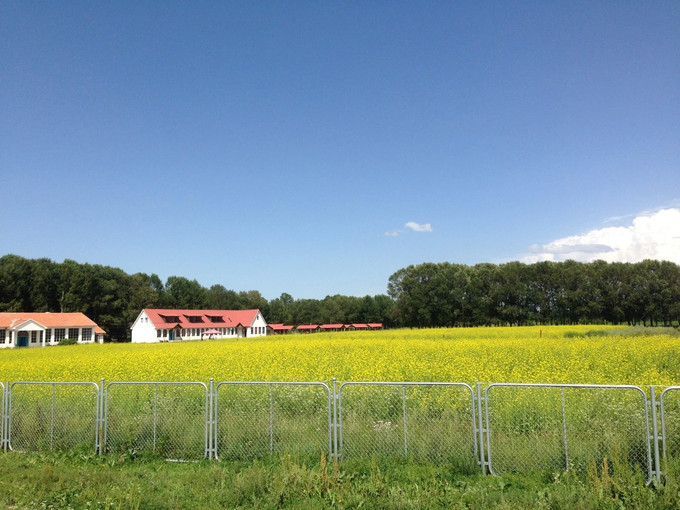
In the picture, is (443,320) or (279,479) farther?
(443,320)

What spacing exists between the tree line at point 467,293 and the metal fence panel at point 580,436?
89.4m

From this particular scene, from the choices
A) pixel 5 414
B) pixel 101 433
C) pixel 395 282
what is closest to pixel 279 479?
pixel 101 433

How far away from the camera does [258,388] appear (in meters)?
11.1

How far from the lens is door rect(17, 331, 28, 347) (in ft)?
193

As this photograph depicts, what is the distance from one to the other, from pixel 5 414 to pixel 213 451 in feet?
17.4

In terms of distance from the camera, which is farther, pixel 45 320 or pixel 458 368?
pixel 45 320

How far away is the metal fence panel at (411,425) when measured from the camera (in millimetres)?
8109

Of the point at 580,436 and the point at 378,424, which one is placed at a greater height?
the point at 580,436

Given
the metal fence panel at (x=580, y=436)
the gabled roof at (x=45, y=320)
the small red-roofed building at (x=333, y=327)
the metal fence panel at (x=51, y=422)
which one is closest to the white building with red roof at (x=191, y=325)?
the gabled roof at (x=45, y=320)

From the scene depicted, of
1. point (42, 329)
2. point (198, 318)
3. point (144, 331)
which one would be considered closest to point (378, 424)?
point (42, 329)

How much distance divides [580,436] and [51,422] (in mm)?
10798

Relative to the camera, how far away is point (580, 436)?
7.76 m

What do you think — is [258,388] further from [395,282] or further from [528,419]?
[395,282]

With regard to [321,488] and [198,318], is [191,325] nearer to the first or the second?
[198,318]
